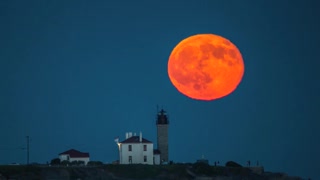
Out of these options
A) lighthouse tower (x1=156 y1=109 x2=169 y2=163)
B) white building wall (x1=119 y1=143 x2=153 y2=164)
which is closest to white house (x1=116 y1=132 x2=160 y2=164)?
white building wall (x1=119 y1=143 x2=153 y2=164)

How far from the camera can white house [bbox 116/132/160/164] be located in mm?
118062

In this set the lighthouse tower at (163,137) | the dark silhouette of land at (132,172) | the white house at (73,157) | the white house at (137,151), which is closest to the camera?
the dark silhouette of land at (132,172)

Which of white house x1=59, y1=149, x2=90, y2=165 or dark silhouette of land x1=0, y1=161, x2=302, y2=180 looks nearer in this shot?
dark silhouette of land x1=0, y1=161, x2=302, y2=180

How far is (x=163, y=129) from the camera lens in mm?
121250

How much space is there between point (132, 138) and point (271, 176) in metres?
15.5

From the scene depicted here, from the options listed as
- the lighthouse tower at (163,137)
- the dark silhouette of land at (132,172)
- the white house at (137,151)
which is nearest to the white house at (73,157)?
the white house at (137,151)

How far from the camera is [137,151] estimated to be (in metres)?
118

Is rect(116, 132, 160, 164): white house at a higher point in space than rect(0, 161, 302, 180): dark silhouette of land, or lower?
higher

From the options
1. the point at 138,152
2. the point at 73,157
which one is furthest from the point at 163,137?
the point at 73,157

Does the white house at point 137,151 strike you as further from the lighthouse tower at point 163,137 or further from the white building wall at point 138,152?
the lighthouse tower at point 163,137

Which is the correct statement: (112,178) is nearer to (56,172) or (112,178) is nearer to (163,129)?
(56,172)

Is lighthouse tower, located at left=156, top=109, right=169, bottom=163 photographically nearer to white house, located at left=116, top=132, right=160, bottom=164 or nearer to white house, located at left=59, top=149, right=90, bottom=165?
white house, located at left=116, top=132, right=160, bottom=164

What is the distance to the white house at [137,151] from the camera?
11806 centimetres

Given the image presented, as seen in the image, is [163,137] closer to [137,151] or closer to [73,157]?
[137,151]
